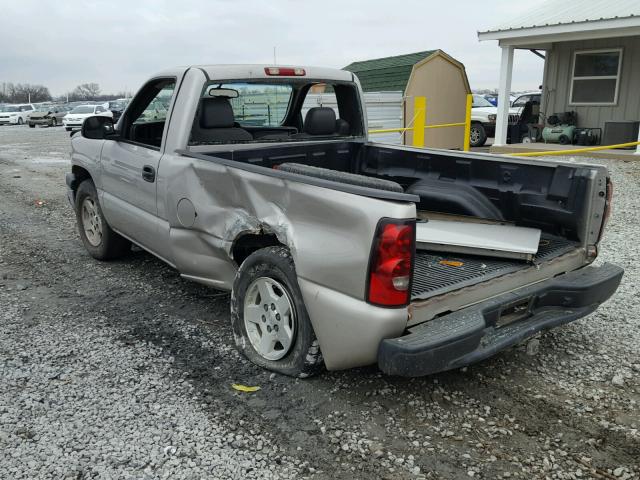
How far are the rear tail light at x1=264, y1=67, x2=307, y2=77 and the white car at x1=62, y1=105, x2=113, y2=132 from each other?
95.1 feet

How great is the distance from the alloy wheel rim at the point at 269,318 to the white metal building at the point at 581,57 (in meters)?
12.8

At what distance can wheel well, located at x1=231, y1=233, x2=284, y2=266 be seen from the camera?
3651 mm

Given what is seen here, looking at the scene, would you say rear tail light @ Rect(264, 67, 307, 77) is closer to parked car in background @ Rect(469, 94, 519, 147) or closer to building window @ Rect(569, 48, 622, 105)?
building window @ Rect(569, 48, 622, 105)

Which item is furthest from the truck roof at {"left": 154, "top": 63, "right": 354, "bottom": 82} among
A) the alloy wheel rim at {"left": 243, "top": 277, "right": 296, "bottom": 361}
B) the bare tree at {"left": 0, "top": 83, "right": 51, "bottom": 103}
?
the bare tree at {"left": 0, "top": 83, "right": 51, "bottom": 103}

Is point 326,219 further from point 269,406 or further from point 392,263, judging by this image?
point 269,406

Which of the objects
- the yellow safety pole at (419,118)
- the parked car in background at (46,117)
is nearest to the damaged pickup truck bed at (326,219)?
the yellow safety pole at (419,118)

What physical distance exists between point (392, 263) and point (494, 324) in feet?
2.60

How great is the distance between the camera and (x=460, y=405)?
10.7 ft

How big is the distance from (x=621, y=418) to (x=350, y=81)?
3433 mm

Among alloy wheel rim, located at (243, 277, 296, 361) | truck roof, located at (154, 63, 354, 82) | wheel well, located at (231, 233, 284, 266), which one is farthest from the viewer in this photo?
truck roof, located at (154, 63, 354, 82)

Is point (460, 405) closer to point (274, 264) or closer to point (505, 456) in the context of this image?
point (505, 456)

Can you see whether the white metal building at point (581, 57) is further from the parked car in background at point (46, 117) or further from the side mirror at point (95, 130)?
the parked car in background at point (46, 117)

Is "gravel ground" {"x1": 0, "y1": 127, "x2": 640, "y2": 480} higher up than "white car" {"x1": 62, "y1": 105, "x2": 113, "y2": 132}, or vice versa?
"white car" {"x1": 62, "y1": 105, "x2": 113, "y2": 132}

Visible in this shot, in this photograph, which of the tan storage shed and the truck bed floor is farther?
the tan storage shed
